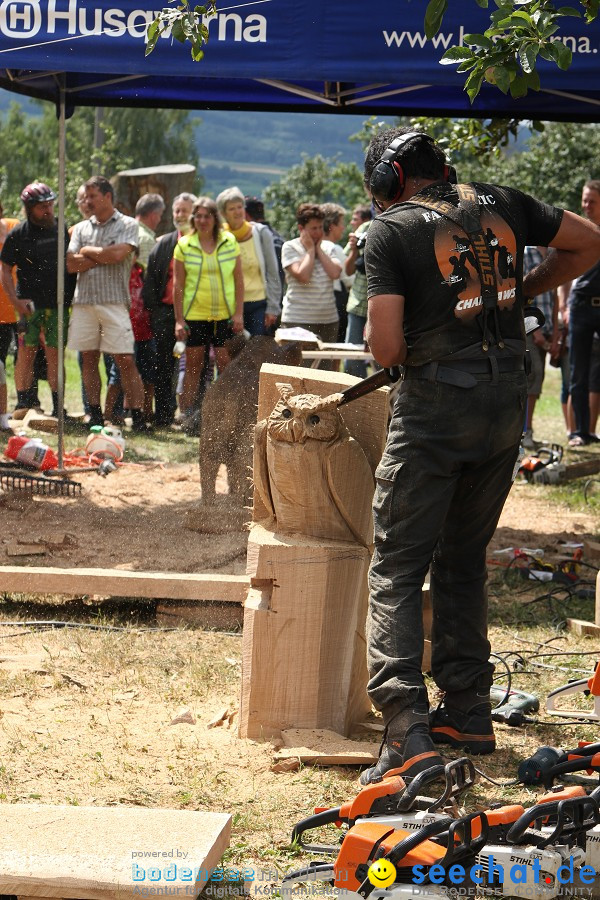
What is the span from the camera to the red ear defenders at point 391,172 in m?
3.38

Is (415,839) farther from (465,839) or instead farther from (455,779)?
(455,779)

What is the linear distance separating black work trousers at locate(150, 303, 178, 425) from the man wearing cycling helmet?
0.91 metres

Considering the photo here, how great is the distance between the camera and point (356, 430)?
3.85 meters

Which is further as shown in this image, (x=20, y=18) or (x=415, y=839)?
(x=20, y=18)

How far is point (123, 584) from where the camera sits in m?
4.80

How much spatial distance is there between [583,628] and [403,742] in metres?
1.97

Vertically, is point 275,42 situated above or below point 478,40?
above

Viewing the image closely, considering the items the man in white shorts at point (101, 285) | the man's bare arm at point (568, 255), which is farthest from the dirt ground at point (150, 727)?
the man in white shorts at point (101, 285)

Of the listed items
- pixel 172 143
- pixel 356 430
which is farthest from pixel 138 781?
pixel 172 143

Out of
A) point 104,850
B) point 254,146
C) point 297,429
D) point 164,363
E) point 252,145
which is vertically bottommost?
point 104,850

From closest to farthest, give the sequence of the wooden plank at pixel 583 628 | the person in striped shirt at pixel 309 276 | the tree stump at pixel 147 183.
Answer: the wooden plank at pixel 583 628
the person in striped shirt at pixel 309 276
the tree stump at pixel 147 183

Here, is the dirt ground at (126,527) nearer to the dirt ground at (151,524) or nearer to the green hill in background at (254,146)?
the dirt ground at (151,524)

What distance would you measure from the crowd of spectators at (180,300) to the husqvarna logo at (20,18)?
335cm

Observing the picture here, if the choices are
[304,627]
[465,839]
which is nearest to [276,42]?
[304,627]
